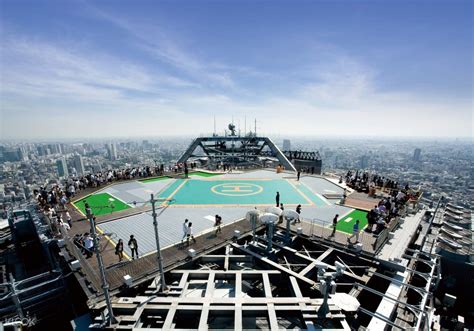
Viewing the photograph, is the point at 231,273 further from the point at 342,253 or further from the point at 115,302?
the point at 342,253

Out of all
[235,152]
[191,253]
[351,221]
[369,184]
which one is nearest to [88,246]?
[191,253]

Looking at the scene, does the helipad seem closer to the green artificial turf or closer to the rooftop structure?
the green artificial turf

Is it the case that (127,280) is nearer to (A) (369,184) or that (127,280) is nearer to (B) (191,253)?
(B) (191,253)

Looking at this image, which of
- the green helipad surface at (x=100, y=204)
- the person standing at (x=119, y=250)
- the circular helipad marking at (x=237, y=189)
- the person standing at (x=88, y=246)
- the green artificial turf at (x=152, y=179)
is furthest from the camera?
the green artificial turf at (x=152, y=179)

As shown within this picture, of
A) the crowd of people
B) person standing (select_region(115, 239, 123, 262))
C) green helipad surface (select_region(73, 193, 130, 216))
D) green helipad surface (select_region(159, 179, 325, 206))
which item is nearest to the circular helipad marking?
green helipad surface (select_region(159, 179, 325, 206))

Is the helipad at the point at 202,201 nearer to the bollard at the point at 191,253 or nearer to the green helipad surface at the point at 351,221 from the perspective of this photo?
the green helipad surface at the point at 351,221

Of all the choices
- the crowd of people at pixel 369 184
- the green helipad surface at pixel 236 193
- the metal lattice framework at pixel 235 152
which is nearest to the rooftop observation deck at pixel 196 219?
the green helipad surface at pixel 236 193

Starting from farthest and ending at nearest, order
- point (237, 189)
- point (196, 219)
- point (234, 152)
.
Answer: point (234, 152)
point (237, 189)
point (196, 219)
